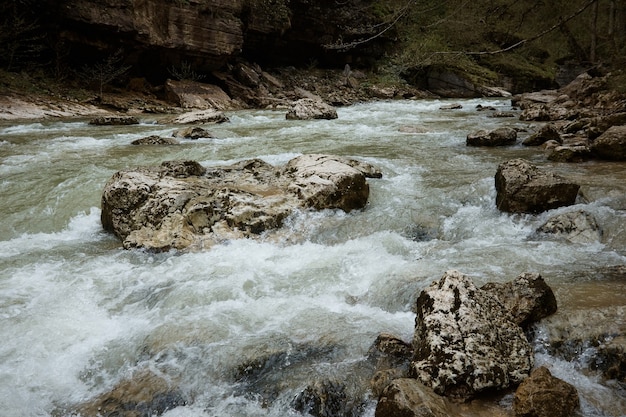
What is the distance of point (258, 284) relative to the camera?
12.6 ft

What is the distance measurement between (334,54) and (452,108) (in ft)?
34.5

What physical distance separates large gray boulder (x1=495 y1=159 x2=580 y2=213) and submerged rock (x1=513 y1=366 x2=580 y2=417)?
3151 mm

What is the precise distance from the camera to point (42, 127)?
1102cm

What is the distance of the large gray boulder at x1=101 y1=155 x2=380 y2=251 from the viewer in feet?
15.4

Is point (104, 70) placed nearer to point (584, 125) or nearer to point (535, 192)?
point (584, 125)

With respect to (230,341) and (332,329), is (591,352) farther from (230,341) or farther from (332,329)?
(230,341)

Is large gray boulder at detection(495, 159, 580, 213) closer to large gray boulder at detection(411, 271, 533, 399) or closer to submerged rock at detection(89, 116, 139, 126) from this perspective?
large gray boulder at detection(411, 271, 533, 399)

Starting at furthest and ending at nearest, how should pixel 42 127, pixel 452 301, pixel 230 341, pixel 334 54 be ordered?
pixel 334 54, pixel 42 127, pixel 230 341, pixel 452 301

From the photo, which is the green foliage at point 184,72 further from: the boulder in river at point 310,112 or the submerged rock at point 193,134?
the submerged rock at point 193,134

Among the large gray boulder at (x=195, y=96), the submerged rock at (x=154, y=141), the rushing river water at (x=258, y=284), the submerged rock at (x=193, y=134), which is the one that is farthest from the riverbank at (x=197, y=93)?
the rushing river water at (x=258, y=284)

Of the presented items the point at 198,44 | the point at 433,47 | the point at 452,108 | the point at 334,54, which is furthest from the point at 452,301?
the point at 433,47

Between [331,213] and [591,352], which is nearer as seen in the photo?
[591,352]

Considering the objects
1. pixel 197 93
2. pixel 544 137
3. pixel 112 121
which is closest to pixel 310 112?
pixel 112 121

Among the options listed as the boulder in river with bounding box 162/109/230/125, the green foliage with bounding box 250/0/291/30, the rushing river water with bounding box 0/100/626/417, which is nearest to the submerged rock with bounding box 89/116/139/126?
the boulder in river with bounding box 162/109/230/125
